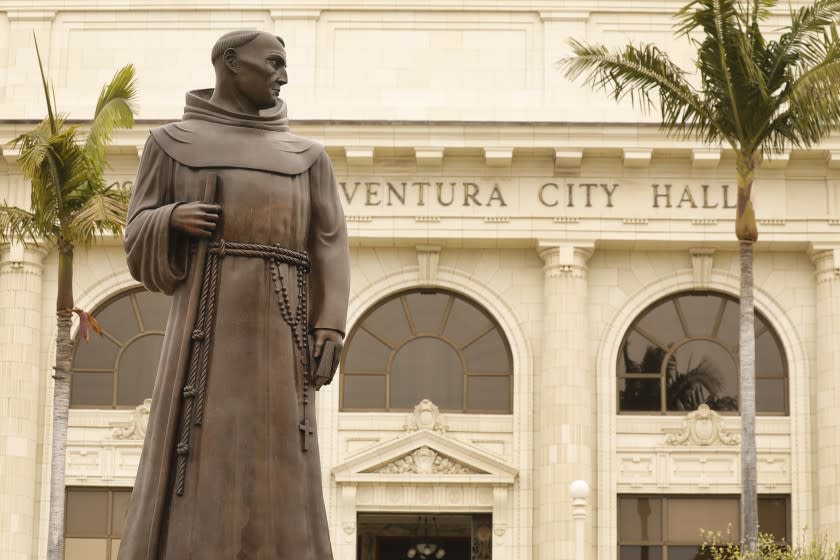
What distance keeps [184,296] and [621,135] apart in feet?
84.9

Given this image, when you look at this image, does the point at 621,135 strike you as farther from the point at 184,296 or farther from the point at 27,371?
the point at 184,296

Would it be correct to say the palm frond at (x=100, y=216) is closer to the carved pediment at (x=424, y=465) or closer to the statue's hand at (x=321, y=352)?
the carved pediment at (x=424, y=465)

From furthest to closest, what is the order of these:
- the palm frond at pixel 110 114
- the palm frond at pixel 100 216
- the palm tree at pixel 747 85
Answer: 1. the palm frond at pixel 110 114
2. the palm frond at pixel 100 216
3. the palm tree at pixel 747 85

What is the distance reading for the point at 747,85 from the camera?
25.7 m

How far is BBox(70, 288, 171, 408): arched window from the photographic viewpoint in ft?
115

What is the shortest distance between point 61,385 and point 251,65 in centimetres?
1885

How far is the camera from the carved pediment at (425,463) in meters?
34.2

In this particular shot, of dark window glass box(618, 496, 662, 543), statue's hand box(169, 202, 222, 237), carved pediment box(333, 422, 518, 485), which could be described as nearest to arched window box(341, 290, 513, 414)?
carved pediment box(333, 422, 518, 485)

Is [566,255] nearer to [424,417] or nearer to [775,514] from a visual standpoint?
[424,417]

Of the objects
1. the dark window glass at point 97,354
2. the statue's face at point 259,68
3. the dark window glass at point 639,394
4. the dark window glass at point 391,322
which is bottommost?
the statue's face at point 259,68

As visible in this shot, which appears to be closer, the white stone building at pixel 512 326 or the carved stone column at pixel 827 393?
the carved stone column at pixel 827 393

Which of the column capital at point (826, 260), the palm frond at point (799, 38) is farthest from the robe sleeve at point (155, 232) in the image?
the column capital at point (826, 260)

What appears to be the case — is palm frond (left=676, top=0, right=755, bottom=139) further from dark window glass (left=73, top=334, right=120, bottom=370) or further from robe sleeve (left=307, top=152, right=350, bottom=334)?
robe sleeve (left=307, top=152, right=350, bottom=334)

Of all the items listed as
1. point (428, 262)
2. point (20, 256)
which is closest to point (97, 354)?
point (20, 256)
